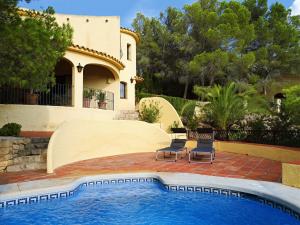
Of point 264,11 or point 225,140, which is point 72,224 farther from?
point 264,11

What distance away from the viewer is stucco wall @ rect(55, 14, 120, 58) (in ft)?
69.4

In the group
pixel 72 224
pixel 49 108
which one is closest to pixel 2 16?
pixel 72 224

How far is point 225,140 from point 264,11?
2489cm

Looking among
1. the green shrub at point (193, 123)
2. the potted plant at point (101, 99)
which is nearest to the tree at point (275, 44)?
the green shrub at point (193, 123)

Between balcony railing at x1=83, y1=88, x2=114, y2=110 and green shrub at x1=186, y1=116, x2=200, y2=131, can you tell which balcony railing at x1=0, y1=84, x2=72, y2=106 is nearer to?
balcony railing at x1=83, y1=88, x2=114, y2=110

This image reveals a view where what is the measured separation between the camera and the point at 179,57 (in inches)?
1435

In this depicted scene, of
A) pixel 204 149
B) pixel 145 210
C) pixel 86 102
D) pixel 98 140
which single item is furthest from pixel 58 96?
pixel 145 210

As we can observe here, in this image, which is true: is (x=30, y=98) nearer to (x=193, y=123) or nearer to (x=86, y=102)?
(x=86, y=102)

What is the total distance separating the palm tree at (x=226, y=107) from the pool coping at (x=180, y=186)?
7.83 meters

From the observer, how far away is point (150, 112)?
760 inches

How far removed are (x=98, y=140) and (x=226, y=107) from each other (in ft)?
24.3

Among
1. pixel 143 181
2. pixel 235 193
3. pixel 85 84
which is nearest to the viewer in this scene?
pixel 235 193

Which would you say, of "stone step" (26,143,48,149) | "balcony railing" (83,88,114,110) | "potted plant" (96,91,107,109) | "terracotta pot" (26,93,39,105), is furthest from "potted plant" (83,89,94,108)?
"stone step" (26,143,48,149)

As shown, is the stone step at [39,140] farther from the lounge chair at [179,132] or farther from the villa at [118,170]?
the lounge chair at [179,132]
